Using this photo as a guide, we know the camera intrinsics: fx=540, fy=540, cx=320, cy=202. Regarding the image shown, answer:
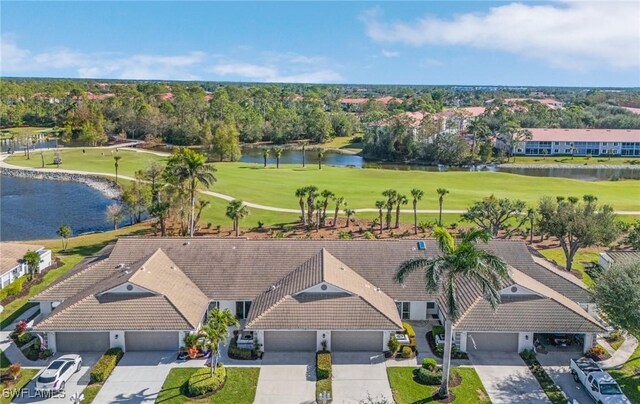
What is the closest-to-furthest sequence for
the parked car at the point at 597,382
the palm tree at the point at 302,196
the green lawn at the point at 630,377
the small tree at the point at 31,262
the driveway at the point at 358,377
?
the parked car at the point at 597,382 < the driveway at the point at 358,377 < the green lawn at the point at 630,377 < the small tree at the point at 31,262 < the palm tree at the point at 302,196

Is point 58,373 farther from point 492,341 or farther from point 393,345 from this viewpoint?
point 492,341

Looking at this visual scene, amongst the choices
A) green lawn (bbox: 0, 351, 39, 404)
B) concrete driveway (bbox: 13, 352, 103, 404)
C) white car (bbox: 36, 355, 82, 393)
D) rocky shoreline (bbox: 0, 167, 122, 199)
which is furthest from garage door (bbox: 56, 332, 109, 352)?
rocky shoreline (bbox: 0, 167, 122, 199)

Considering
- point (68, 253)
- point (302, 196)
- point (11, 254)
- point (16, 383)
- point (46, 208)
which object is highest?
point (302, 196)

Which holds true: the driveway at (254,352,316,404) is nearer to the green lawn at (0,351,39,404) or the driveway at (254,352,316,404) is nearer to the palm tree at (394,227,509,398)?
the palm tree at (394,227,509,398)

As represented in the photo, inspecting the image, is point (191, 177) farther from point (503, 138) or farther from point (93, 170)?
point (503, 138)

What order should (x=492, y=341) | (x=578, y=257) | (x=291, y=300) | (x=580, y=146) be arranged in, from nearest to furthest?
(x=492, y=341)
(x=291, y=300)
(x=578, y=257)
(x=580, y=146)

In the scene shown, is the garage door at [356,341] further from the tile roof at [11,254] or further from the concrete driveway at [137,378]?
the tile roof at [11,254]

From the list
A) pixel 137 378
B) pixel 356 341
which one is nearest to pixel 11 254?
pixel 137 378

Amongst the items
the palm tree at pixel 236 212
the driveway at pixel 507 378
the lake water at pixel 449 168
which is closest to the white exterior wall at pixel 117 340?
the driveway at pixel 507 378
